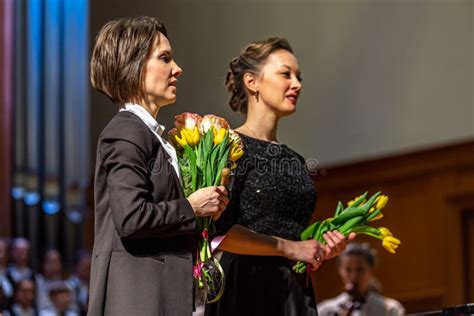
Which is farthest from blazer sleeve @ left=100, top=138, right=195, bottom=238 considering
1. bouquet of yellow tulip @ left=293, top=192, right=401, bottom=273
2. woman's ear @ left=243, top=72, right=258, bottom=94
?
woman's ear @ left=243, top=72, right=258, bottom=94

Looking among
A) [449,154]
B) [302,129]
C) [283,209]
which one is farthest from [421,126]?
[283,209]

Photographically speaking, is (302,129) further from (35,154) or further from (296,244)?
(296,244)

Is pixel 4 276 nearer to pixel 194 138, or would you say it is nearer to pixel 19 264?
pixel 19 264

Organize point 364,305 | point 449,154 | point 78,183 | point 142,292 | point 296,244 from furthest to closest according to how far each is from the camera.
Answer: point 78,183, point 449,154, point 364,305, point 296,244, point 142,292

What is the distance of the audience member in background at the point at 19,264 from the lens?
7586 mm

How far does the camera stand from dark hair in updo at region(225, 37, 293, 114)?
3801 millimetres

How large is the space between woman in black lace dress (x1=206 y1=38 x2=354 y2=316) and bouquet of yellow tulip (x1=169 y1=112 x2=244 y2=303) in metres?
0.53

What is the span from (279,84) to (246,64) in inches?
6.7

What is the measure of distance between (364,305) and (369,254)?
1.26 feet

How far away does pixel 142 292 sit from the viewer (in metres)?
2.56

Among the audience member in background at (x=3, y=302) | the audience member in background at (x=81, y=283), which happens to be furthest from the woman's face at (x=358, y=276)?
the audience member in background at (x=81, y=283)

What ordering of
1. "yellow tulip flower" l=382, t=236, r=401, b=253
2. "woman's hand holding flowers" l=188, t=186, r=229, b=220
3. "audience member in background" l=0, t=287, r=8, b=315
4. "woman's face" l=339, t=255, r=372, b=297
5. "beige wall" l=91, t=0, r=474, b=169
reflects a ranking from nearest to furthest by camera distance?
"woman's hand holding flowers" l=188, t=186, r=229, b=220
"yellow tulip flower" l=382, t=236, r=401, b=253
"woman's face" l=339, t=255, r=372, b=297
"audience member in background" l=0, t=287, r=8, b=315
"beige wall" l=91, t=0, r=474, b=169

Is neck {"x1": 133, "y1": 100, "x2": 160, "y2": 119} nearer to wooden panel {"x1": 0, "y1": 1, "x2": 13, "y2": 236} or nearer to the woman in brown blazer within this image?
the woman in brown blazer

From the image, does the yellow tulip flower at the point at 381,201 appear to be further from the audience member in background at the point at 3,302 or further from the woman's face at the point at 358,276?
the audience member in background at the point at 3,302
